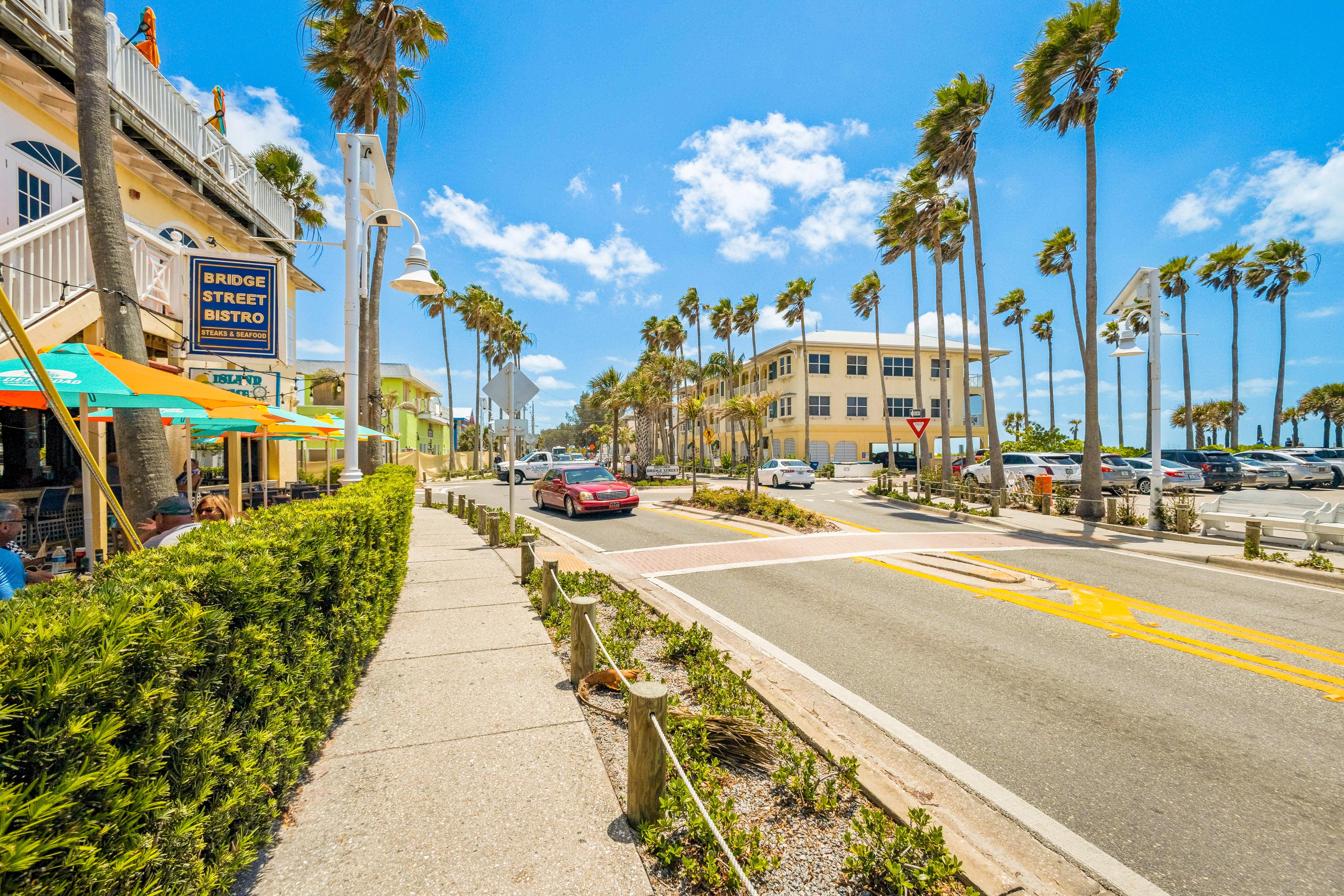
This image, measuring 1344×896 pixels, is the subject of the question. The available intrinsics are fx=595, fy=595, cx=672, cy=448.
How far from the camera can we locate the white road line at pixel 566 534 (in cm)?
1231

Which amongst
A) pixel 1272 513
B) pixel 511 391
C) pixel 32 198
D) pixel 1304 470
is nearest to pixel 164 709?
pixel 511 391

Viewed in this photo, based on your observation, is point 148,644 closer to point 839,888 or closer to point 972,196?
point 839,888

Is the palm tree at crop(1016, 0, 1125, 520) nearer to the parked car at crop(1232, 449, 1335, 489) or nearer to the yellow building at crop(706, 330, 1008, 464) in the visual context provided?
the parked car at crop(1232, 449, 1335, 489)

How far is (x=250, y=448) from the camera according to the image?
19.2 meters

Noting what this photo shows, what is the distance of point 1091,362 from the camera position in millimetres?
16328

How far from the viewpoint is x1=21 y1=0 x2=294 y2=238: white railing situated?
9.64m

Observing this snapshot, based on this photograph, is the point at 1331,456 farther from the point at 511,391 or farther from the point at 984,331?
the point at 511,391

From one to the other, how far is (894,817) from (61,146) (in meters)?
15.3

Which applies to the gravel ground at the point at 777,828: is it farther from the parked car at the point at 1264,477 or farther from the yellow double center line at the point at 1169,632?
the parked car at the point at 1264,477

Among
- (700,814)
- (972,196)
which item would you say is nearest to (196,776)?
(700,814)

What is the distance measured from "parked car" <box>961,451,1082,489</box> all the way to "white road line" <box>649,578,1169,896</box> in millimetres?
21338

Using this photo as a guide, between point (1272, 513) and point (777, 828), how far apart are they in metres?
14.3

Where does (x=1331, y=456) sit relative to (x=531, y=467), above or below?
above

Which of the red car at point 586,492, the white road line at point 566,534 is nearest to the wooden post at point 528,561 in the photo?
the white road line at point 566,534
